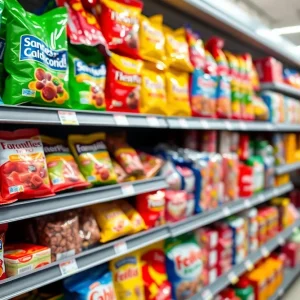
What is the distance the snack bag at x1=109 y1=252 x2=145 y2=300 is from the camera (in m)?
1.55

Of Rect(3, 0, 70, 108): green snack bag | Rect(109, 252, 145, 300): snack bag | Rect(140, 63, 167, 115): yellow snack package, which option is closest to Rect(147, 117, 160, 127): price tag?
Rect(140, 63, 167, 115): yellow snack package

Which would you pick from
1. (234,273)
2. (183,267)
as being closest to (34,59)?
(183,267)

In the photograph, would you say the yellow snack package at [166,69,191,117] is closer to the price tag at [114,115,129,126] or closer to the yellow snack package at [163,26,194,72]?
the yellow snack package at [163,26,194,72]

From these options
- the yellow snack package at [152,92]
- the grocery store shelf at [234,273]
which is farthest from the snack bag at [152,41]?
the grocery store shelf at [234,273]

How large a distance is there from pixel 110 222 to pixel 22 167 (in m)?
0.50

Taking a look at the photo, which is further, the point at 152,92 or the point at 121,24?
the point at 152,92

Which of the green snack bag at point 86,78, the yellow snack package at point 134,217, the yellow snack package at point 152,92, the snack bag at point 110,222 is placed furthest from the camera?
the yellow snack package at point 152,92

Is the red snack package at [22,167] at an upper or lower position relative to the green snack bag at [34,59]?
lower

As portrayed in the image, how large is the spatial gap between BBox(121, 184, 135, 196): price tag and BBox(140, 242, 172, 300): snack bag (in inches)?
15.7

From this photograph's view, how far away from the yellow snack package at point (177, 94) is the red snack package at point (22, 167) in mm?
817

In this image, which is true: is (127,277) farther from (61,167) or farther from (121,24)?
(121,24)

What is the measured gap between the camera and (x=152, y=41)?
1.75 meters

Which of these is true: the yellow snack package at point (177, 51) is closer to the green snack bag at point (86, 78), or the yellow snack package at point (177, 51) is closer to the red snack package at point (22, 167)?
the green snack bag at point (86, 78)

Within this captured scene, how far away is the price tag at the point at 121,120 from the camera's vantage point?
146cm
